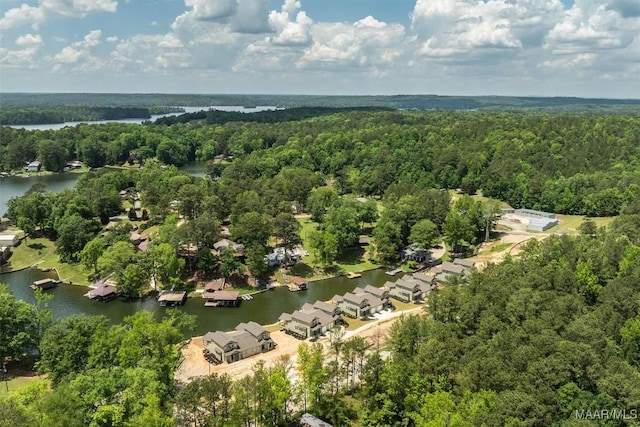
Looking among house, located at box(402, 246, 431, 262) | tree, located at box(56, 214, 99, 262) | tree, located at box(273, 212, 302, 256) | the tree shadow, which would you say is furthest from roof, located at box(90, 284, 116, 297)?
house, located at box(402, 246, 431, 262)

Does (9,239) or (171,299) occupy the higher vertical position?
(9,239)

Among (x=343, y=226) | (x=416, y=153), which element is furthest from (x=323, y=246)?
(x=416, y=153)

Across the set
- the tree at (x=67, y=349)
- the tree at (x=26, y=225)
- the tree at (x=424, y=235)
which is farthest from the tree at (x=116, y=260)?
the tree at (x=424, y=235)

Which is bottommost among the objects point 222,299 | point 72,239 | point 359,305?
point 222,299

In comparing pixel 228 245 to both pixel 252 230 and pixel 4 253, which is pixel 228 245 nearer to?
pixel 252 230

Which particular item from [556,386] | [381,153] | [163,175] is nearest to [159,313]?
[556,386]

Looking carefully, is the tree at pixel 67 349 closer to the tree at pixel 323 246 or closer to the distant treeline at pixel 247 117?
the tree at pixel 323 246
